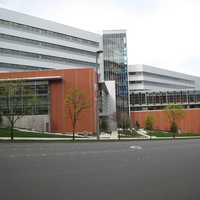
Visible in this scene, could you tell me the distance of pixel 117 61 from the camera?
321ft

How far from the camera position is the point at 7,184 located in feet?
27.7

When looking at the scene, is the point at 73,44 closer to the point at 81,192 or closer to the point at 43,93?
the point at 43,93

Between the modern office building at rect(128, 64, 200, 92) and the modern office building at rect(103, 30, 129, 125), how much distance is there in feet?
27.1

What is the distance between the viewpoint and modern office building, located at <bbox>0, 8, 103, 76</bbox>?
235 ft

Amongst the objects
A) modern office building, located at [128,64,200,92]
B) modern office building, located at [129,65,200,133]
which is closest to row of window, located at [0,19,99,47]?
modern office building, located at [129,65,200,133]

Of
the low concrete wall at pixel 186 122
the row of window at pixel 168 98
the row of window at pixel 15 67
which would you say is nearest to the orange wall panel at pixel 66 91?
the row of window at pixel 15 67

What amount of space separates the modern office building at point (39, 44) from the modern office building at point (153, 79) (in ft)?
78.2

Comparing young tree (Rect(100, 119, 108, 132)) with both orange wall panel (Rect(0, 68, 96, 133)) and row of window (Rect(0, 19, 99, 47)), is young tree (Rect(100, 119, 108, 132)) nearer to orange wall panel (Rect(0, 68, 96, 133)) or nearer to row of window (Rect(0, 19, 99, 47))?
orange wall panel (Rect(0, 68, 96, 133))

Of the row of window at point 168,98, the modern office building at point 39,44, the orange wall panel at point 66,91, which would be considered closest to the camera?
the orange wall panel at point 66,91

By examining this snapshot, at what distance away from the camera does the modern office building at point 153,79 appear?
360 feet

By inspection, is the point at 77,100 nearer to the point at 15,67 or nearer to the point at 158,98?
the point at 15,67

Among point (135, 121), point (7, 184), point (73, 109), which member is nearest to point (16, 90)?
point (73, 109)

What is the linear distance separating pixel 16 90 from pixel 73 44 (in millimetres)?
46172

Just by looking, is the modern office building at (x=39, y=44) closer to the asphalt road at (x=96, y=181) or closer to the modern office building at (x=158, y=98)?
the modern office building at (x=158, y=98)
